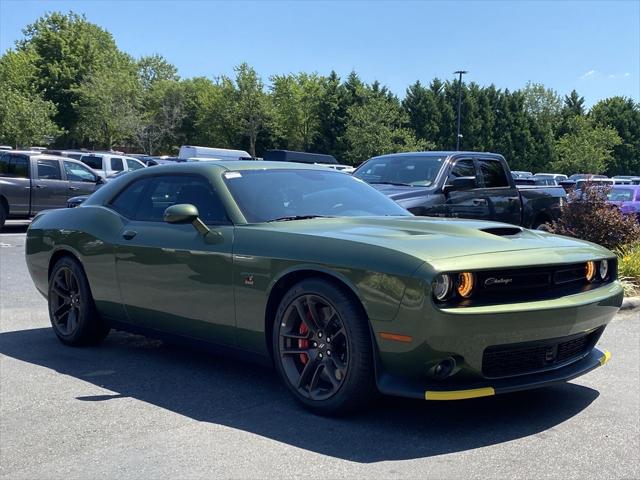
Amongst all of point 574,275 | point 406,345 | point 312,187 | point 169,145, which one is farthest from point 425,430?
point 169,145

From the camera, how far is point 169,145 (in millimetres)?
65250

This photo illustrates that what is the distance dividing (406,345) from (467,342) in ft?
1.00

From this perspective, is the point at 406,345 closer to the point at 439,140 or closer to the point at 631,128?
the point at 439,140

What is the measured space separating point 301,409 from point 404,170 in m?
5.93

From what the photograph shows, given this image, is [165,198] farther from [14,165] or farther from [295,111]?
[295,111]

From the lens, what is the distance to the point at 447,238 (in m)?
4.04

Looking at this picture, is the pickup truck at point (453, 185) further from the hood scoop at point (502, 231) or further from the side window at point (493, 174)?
the hood scoop at point (502, 231)

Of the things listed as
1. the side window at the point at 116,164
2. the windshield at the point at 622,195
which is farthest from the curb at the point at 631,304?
the side window at the point at 116,164

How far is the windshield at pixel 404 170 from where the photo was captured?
31.1 feet

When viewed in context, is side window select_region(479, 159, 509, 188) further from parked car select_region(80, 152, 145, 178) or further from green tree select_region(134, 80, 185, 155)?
green tree select_region(134, 80, 185, 155)

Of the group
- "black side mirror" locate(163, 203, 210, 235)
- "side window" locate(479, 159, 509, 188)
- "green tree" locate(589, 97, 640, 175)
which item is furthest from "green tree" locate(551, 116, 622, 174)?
"black side mirror" locate(163, 203, 210, 235)

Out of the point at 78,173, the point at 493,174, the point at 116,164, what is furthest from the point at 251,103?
the point at 493,174

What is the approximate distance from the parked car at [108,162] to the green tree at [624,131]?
61.5m

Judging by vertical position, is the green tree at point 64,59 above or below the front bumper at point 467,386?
above
